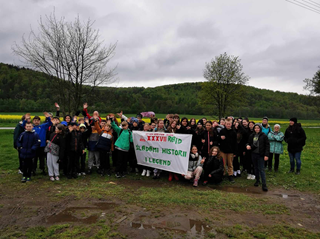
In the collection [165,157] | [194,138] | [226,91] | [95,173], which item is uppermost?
[226,91]

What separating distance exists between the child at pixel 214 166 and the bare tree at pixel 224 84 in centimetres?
2493

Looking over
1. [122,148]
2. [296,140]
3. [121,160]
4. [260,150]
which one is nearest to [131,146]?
[122,148]

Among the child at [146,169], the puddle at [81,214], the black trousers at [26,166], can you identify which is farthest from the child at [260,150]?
the black trousers at [26,166]

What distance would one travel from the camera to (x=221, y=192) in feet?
21.4

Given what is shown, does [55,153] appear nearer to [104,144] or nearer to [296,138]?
[104,144]

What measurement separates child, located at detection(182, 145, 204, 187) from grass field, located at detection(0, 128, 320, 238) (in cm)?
36

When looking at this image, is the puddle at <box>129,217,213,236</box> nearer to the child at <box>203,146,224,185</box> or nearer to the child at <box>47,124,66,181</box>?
the child at <box>203,146,224,185</box>

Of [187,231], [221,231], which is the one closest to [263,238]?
[221,231]

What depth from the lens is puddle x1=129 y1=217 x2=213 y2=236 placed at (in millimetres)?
4195

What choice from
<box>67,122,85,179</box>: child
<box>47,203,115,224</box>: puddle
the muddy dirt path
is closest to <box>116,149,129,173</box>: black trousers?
<box>67,122,85,179</box>: child

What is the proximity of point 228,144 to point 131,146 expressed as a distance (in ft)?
12.0

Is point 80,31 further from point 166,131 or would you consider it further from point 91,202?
point 91,202

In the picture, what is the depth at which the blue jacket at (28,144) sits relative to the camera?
23.2ft

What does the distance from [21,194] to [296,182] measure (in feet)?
28.6
